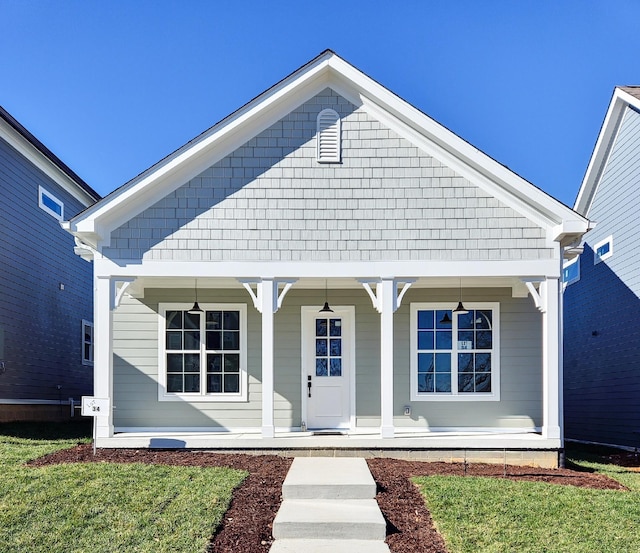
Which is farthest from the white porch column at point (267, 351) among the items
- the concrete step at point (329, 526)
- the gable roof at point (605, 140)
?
the gable roof at point (605, 140)

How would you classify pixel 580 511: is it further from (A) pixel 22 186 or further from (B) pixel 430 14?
(A) pixel 22 186

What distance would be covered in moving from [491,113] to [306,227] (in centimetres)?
983

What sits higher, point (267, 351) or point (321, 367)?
point (267, 351)

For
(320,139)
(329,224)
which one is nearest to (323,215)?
(329,224)

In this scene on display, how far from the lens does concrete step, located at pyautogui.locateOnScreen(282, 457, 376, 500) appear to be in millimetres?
6445

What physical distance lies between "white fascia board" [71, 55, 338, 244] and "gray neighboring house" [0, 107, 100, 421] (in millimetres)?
4470

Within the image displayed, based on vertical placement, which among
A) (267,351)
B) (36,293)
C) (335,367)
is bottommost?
(335,367)

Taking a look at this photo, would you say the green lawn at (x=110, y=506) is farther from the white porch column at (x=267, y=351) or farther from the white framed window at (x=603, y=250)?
the white framed window at (x=603, y=250)

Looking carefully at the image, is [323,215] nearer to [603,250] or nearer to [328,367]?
[328,367]

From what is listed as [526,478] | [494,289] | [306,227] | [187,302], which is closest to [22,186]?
[187,302]

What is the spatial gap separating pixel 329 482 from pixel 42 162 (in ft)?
35.5

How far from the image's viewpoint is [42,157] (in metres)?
13.5

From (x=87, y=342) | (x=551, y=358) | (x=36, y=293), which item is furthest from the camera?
(x=87, y=342)

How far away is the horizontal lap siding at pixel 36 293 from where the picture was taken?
12.1 metres
